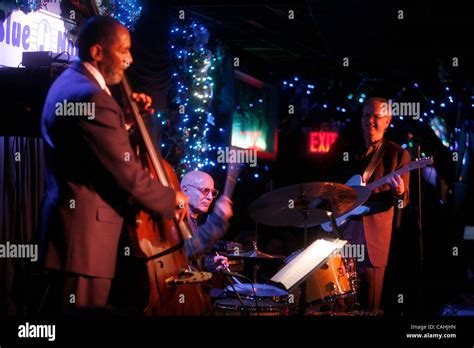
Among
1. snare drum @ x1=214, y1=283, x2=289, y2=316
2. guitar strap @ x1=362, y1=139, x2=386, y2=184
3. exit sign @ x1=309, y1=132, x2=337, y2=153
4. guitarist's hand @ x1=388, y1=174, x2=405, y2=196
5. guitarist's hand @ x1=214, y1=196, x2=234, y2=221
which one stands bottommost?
snare drum @ x1=214, y1=283, x2=289, y2=316

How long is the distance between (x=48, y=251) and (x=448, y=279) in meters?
8.63

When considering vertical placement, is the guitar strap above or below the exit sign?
below

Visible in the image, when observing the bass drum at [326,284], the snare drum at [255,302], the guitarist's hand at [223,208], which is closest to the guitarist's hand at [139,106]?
the guitarist's hand at [223,208]

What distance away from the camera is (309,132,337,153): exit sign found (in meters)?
16.6

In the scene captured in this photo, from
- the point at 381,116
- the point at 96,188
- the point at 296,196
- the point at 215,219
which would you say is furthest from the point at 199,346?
the point at 381,116

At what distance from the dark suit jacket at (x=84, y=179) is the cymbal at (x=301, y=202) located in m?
1.87

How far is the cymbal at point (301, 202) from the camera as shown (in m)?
5.86

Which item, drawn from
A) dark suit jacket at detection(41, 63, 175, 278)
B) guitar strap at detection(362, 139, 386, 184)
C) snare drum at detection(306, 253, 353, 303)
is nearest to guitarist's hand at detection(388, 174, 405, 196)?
guitar strap at detection(362, 139, 386, 184)

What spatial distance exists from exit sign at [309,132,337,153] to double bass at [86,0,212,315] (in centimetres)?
1224

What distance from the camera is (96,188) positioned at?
4156mm

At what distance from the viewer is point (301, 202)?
5961 millimetres

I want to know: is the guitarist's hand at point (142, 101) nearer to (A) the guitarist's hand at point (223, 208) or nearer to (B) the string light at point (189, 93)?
(A) the guitarist's hand at point (223, 208)

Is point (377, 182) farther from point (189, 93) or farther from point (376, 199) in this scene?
point (189, 93)

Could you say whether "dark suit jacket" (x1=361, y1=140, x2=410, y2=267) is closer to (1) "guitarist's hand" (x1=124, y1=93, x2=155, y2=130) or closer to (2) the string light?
(1) "guitarist's hand" (x1=124, y1=93, x2=155, y2=130)
